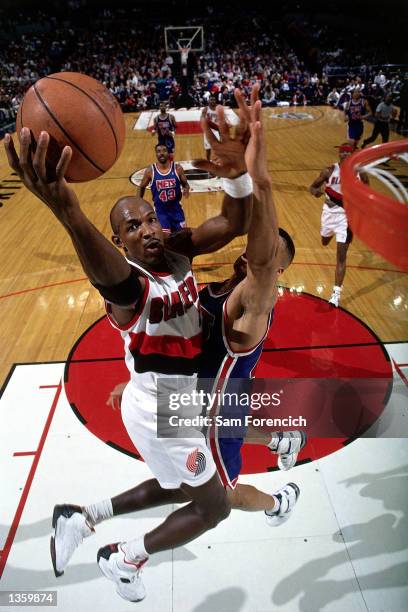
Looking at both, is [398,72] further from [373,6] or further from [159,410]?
[159,410]

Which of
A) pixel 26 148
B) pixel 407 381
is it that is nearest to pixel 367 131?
pixel 407 381

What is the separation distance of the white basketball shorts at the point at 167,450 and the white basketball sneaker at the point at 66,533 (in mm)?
713

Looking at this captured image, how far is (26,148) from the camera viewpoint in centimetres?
146

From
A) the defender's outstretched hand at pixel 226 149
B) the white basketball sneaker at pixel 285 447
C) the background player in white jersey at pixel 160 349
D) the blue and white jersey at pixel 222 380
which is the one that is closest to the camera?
the defender's outstretched hand at pixel 226 149

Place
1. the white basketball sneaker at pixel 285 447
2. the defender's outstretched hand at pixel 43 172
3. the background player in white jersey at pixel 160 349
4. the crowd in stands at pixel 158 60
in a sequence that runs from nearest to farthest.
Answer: the defender's outstretched hand at pixel 43 172, the background player in white jersey at pixel 160 349, the white basketball sneaker at pixel 285 447, the crowd in stands at pixel 158 60

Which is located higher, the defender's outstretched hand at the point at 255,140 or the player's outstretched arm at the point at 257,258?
the defender's outstretched hand at the point at 255,140

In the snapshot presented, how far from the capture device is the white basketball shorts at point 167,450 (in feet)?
7.75

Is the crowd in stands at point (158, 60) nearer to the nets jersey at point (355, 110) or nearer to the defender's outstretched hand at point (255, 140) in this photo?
the nets jersey at point (355, 110)

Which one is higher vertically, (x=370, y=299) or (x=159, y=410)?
(x=159, y=410)

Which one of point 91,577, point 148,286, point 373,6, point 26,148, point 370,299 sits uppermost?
point 373,6

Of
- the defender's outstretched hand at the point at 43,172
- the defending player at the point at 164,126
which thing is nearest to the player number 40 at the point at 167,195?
the defending player at the point at 164,126

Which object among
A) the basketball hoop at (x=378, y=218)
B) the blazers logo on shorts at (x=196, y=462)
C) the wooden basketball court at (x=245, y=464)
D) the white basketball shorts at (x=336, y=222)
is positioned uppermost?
the basketball hoop at (x=378, y=218)

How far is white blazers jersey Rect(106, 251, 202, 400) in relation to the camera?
225 cm

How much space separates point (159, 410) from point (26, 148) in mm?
1431
